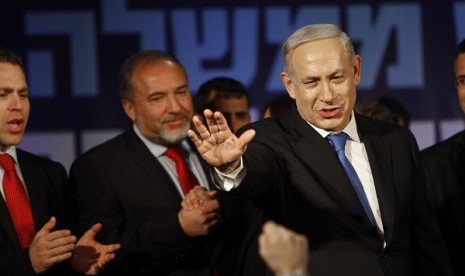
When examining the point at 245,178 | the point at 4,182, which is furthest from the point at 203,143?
the point at 4,182

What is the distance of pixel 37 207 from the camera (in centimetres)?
343

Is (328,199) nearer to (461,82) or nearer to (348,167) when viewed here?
(348,167)

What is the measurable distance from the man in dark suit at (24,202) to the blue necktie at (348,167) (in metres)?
0.87

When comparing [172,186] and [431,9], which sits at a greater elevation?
[431,9]

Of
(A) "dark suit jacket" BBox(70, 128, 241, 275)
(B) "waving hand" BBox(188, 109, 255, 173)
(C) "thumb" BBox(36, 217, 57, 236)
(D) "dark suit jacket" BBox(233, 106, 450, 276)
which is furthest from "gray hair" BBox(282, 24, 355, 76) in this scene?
(C) "thumb" BBox(36, 217, 57, 236)

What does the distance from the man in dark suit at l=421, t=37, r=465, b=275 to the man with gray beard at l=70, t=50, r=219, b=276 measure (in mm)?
828

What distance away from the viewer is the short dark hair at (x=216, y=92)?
4465 mm

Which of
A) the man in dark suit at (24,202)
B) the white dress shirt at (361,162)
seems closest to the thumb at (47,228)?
the man in dark suit at (24,202)

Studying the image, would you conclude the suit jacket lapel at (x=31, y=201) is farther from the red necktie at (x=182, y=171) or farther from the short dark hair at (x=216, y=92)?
the short dark hair at (x=216, y=92)

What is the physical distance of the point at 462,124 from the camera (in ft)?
16.8

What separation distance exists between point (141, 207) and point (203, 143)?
1.01 metres

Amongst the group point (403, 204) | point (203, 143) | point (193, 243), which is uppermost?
point (203, 143)

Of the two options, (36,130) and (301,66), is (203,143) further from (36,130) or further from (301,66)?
(36,130)

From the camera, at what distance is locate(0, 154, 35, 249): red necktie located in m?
3.36
